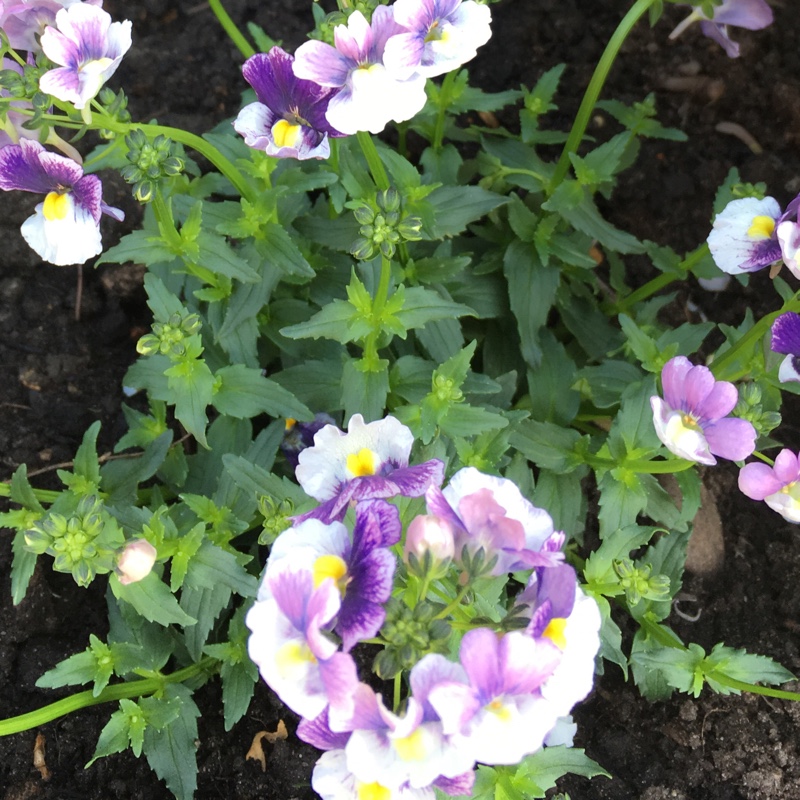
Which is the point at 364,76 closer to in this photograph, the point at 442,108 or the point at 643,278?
the point at 442,108

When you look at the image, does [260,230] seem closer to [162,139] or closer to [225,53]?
[162,139]

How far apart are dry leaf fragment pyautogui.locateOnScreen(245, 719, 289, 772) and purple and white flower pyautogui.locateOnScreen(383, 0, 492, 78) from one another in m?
1.84

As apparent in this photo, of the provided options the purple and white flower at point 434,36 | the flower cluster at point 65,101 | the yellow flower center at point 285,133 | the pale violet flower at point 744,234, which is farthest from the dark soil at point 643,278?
the purple and white flower at point 434,36

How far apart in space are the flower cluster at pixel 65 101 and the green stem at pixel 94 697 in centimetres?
110

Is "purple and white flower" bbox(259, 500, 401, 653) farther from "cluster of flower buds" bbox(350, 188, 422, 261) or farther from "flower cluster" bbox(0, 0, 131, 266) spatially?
"flower cluster" bbox(0, 0, 131, 266)

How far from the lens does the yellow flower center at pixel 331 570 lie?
149 cm

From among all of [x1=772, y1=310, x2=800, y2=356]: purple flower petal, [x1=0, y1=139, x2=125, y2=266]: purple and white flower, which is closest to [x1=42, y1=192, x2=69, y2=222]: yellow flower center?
[x1=0, y1=139, x2=125, y2=266]: purple and white flower

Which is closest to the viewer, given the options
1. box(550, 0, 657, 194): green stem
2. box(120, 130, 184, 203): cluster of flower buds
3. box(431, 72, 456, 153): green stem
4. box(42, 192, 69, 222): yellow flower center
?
box(120, 130, 184, 203): cluster of flower buds

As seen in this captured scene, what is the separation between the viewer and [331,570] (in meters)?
1.49

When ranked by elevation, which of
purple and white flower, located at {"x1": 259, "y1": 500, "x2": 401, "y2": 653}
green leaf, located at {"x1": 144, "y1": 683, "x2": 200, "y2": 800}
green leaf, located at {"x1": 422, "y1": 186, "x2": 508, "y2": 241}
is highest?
purple and white flower, located at {"x1": 259, "y1": 500, "x2": 401, "y2": 653}

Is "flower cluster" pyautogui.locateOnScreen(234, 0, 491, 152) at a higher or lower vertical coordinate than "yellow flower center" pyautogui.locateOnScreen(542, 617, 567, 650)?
higher

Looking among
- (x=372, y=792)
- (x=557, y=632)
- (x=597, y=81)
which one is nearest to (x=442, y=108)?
(x=597, y=81)

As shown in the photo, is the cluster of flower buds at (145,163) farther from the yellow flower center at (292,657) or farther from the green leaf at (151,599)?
the yellow flower center at (292,657)

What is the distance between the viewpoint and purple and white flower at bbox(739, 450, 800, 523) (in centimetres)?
203
